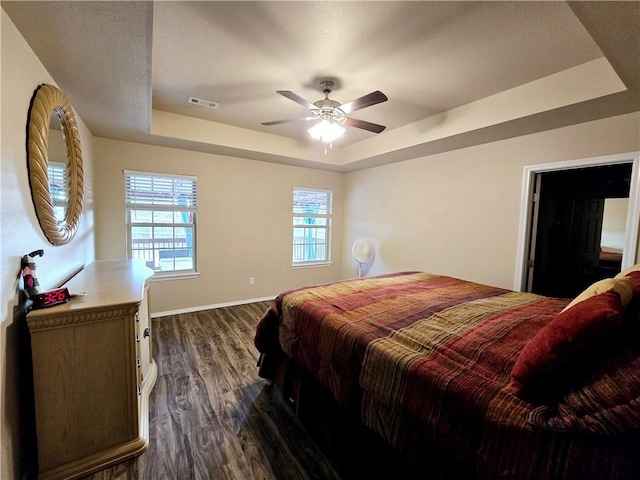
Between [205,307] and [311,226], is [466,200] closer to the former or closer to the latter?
[311,226]

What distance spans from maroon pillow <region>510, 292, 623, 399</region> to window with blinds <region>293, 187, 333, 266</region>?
4149 mm

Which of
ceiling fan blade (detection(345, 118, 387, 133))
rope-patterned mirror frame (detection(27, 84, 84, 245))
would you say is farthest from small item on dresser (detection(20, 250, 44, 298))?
ceiling fan blade (detection(345, 118, 387, 133))

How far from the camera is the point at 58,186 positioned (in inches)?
74.9

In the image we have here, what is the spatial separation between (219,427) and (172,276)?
2.53 metres

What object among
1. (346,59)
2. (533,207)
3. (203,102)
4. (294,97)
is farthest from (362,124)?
(533,207)

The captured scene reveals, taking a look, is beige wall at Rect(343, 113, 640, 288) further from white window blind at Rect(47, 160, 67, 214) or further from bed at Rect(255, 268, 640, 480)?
white window blind at Rect(47, 160, 67, 214)

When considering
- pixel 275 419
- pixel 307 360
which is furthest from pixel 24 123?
pixel 275 419

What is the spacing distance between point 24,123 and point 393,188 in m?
4.03

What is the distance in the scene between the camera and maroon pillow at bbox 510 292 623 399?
92 cm

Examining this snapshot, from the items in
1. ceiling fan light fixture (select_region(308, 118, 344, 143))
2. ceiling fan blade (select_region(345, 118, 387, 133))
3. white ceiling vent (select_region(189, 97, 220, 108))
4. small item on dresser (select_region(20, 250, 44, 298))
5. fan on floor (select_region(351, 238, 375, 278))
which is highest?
A: white ceiling vent (select_region(189, 97, 220, 108))

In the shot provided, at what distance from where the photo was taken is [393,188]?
4.41 metres

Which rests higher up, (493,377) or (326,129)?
(326,129)

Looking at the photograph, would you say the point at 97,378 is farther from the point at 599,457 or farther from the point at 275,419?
the point at 599,457

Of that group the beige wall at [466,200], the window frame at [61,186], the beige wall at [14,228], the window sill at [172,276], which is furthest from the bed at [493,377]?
the window sill at [172,276]
